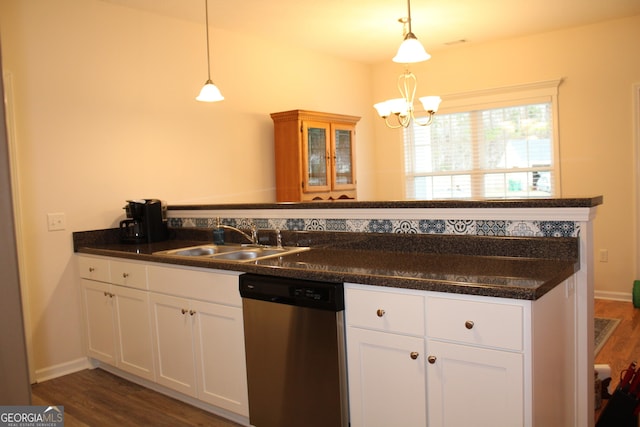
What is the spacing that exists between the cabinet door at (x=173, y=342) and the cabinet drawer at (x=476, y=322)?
4.61ft

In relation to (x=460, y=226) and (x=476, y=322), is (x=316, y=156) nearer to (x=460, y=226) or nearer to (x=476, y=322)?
(x=460, y=226)

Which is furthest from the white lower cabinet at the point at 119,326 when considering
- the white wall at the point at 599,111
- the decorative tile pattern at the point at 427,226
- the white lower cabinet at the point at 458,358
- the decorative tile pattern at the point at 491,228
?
the white wall at the point at 599,111

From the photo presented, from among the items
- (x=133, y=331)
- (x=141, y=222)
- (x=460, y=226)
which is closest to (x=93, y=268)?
(x=141, y=222)

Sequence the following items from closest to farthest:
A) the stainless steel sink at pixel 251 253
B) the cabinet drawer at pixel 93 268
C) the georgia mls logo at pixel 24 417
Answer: the georgia mls logo at pixel 24 417 → the stainless steel sink at pixel 251 253 → the cabinet drawer at pixel 93 268

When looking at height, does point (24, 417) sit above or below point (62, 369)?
above

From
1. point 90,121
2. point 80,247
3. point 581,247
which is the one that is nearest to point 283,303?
point 581,247

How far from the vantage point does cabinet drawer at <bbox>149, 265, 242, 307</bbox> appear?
2.42 metres

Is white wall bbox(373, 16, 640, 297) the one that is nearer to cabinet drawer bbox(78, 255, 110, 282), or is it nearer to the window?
the window

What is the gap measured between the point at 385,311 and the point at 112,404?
73.8 inches

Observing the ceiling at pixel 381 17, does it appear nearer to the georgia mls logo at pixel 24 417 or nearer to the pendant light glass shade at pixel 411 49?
the pendant light glass shade at pixel 411 49

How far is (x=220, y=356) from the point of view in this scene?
2514 millimetres

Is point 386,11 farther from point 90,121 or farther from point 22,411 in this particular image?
point 22,411

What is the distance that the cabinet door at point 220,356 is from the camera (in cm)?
242

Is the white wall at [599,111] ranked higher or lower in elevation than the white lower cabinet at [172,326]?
higher
